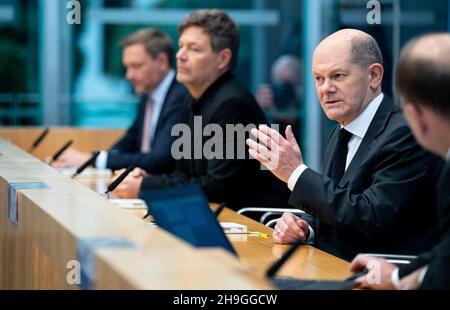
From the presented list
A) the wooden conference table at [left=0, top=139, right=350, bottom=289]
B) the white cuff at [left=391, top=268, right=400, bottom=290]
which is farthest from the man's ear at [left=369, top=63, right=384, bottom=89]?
the white cuff at [left=391, top=268, right=400, bottom=290]

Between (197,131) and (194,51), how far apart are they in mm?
419

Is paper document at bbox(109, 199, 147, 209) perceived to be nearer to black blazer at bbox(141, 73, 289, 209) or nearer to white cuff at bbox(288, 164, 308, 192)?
black blazer at bbox(141, 73, 289, 209)

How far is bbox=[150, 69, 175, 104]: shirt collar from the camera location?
21.5ft

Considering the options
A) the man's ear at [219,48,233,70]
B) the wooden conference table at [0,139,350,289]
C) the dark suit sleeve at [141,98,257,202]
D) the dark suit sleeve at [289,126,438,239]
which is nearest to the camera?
the wooden conference table at [0,139,350,289]

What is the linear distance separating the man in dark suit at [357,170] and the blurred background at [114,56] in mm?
5135

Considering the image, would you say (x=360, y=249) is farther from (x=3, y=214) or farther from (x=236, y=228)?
(x=3, y=214)

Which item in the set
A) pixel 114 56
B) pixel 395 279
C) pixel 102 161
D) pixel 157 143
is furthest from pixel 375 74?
pixel 114 56

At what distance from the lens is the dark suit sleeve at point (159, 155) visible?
5.66 m

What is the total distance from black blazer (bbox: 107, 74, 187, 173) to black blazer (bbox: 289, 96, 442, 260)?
8.07ft

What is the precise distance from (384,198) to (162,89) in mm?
3705

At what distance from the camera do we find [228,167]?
4633 mm
